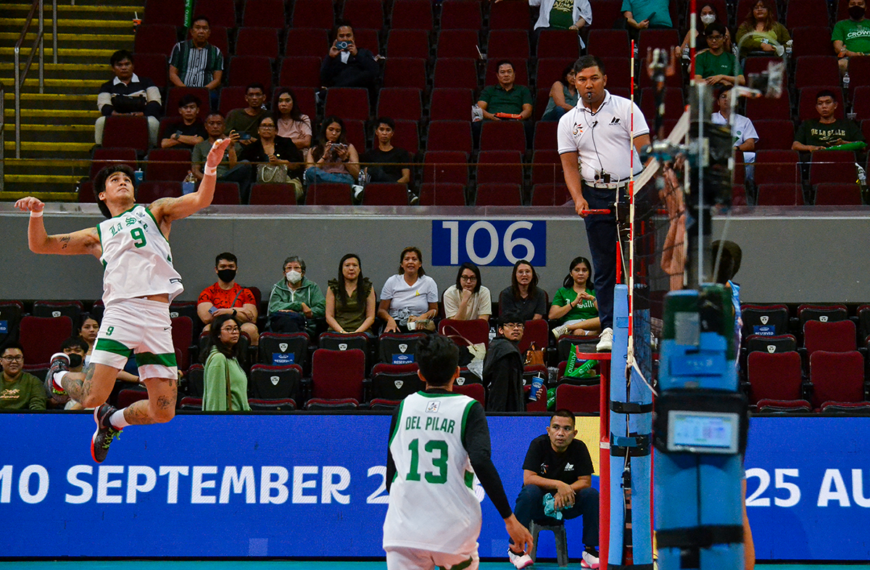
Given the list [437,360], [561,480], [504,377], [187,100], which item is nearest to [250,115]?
[187,100]

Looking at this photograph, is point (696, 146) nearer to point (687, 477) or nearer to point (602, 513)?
point (687, 477)

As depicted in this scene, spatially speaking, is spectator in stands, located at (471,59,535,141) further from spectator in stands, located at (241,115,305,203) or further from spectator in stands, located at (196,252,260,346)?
spectator in stands, located at (196,252,260,346)

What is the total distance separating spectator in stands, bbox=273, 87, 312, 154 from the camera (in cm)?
1336

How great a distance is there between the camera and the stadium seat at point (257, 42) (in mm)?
15078

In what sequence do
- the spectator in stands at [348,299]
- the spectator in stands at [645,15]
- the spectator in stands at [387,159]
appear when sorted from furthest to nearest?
1. the spectator in stands at [645,15]
2. the spectator in stands at [387,159]
3. the spectator in stands at [348,299]

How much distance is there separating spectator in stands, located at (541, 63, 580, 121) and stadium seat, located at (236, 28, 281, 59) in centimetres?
418

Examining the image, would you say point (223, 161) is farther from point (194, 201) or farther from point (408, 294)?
point (194, 201)

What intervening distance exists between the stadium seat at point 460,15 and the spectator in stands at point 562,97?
234 centimetres

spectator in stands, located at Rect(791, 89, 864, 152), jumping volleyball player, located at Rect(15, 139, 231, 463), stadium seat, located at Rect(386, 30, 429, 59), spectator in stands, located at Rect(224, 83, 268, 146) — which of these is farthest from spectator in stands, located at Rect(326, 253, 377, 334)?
spectator in stands, located at Rect(791, 89, 864, 152)

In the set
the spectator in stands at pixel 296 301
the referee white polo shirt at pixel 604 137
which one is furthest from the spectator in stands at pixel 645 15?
the referee white polo shirt at pixel 604 137

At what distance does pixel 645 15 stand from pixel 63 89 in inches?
338

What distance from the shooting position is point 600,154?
7016 mm

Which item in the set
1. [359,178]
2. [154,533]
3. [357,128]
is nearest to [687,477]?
[154,533]

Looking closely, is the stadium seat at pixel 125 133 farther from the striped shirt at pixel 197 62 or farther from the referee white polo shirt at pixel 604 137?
the referee white polo shirt at pixel 604 137
